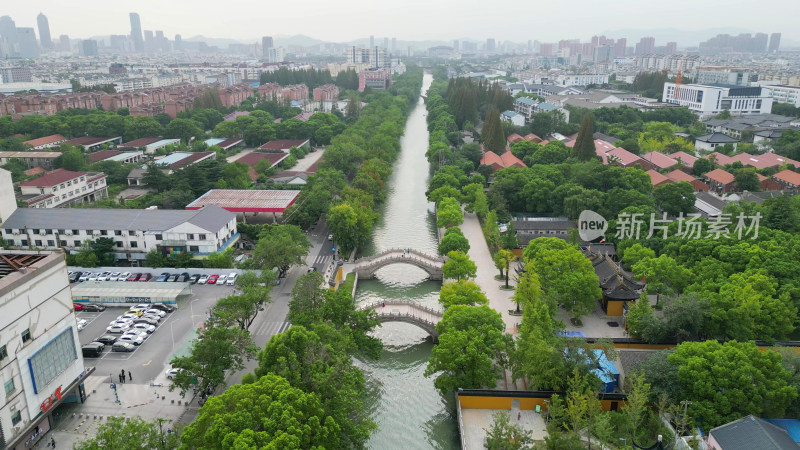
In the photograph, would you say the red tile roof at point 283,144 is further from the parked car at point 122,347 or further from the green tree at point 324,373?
the green tree at point 324,373

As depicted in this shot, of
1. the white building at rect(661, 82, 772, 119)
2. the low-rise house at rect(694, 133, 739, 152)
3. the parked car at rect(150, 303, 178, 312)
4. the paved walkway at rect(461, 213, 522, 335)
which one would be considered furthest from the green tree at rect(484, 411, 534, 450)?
the white building at rect(661, 82, 772, 119)

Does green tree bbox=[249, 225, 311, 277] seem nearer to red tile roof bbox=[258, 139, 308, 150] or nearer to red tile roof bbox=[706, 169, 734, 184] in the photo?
red tile roof bbox=[258, 139, 308, 150]

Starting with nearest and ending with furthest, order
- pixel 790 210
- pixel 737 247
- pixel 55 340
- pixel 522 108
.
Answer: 1. pixel 55 340
2. pixel 737 247
3. pixel 790 210
4. pixel 522 108

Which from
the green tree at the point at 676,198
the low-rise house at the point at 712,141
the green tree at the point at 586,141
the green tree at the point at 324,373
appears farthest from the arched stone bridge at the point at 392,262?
the low-rise house at the point at 712,141

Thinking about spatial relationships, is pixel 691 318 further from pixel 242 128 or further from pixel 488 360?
pixel 242 128

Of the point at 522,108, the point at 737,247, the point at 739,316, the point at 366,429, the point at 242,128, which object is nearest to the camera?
the point at 366,429

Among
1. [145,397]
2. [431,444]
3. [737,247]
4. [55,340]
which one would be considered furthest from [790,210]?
[55,340]
